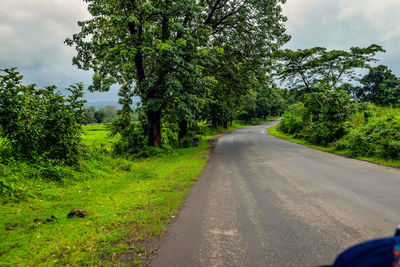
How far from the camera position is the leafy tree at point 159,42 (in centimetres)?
1166

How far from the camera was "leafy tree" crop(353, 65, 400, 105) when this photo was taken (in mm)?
41375

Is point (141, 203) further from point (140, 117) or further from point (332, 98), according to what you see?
point (332, 98)

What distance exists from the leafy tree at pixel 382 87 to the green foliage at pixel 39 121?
48704mm

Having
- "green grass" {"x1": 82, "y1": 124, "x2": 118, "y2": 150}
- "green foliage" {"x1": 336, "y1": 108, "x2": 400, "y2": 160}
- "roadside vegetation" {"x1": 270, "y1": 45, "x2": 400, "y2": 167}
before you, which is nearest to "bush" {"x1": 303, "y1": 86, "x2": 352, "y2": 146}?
"roadside vegetation" {"x1": 270, "y1": 45, "x2": 400, "y2": 167}

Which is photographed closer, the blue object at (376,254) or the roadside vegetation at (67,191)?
the blue object at (376,254)

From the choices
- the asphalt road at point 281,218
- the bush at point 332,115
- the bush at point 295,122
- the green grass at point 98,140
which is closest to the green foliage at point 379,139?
the bush at point 332,115

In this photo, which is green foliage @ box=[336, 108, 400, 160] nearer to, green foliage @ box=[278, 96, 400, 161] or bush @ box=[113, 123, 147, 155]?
green foliage @ box=[278, 96, 400, 161]

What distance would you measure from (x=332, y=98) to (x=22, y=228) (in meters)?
18.4

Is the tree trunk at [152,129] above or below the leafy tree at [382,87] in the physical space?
below

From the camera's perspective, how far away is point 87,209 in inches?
219

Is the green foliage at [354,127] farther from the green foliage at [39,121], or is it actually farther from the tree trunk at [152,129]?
the green foliage at [39,121]

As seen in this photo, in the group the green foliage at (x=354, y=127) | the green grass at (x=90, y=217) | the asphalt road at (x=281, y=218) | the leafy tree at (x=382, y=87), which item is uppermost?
the leafy tree at (x=382, y=87)

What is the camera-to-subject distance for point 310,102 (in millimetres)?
20453

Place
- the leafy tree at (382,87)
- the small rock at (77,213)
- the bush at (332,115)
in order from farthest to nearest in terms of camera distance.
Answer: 1. the leafy tree at (382,87)
2. the bush at (332,115)
3. the small rock at (77,213)
